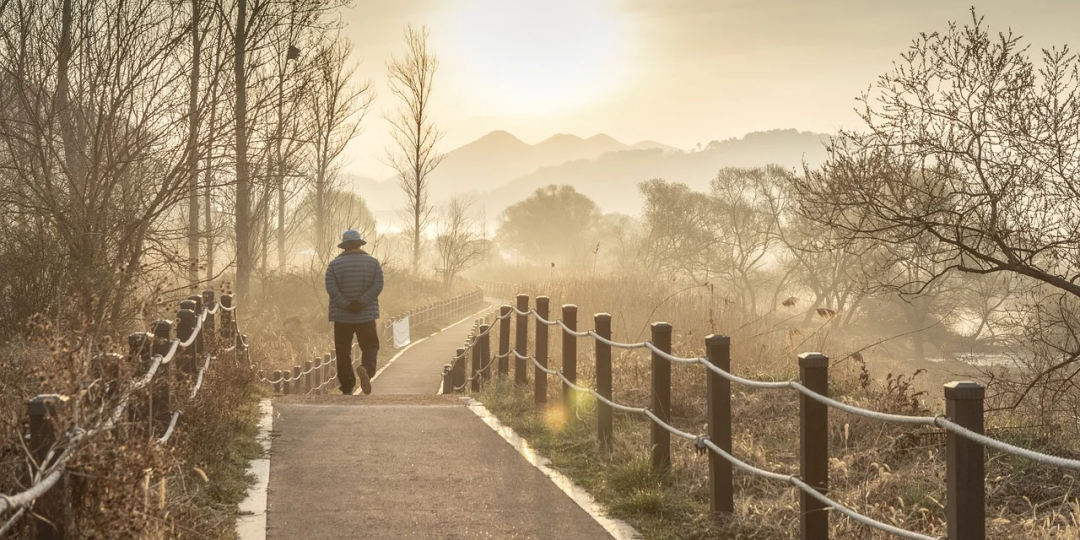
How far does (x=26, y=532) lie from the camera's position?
3.89m

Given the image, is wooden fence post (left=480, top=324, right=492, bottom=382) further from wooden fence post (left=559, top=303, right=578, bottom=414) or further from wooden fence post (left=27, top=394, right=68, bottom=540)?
wooden fence post (left=27, top=394, right=68, bottom=540)

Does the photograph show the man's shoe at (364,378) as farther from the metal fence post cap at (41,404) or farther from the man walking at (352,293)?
the metal fence post cap at (41,404)

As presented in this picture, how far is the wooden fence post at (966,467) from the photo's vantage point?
12.8 feet

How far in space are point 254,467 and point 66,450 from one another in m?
4.04

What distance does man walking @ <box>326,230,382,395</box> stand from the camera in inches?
490

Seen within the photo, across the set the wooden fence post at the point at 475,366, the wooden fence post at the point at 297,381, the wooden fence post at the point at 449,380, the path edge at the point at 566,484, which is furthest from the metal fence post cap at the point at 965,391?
the wooden fence post at the point at 297,381

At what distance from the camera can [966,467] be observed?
394 cm

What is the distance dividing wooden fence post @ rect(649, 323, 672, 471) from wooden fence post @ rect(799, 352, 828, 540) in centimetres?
194

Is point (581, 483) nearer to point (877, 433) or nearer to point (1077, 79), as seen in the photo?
point (877, 433)

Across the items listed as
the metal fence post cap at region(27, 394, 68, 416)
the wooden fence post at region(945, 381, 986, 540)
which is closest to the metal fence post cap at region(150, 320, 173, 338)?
the metal fence post cap at region(27, 394, 68, 416)

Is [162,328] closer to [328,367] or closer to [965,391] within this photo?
[965,391]

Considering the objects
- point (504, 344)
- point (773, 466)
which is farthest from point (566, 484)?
point (504, 344)

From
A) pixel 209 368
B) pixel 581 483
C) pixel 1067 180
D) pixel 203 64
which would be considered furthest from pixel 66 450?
pixel 203 64

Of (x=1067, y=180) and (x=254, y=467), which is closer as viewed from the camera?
(x=254, y=467)
